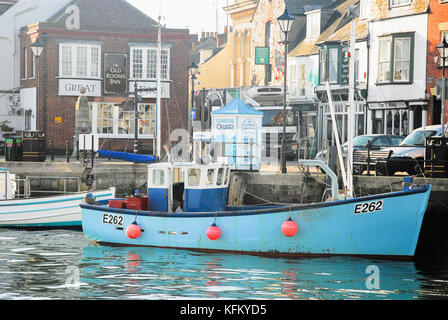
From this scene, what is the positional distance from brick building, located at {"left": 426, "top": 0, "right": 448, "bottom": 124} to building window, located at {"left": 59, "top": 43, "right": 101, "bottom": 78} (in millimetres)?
18169

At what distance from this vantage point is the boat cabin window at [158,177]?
2172 centimetres

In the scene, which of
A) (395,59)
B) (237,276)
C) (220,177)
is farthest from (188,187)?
(395,59)

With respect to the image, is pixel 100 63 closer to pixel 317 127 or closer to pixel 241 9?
pixel 317 127

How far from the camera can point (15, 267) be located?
60.5ft

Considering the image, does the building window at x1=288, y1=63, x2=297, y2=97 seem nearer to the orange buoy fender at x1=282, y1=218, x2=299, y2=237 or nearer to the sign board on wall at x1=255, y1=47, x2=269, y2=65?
the sign board on wall at x1=255, y1=47, x2=269, y2=65

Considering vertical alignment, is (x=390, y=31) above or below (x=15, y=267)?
above

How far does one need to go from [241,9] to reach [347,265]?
142 ft

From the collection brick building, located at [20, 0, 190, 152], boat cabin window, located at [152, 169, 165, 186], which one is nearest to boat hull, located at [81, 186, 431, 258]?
boat cabin window, located at [152, 169, 165, 186]

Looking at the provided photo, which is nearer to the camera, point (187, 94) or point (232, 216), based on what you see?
point (232, 216)

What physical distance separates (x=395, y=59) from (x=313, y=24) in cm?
1077

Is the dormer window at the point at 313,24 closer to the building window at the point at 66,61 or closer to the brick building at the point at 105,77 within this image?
the brick building at the point at 105,77

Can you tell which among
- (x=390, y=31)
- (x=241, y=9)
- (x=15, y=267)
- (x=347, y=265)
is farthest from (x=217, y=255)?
(x=241, y=9)
